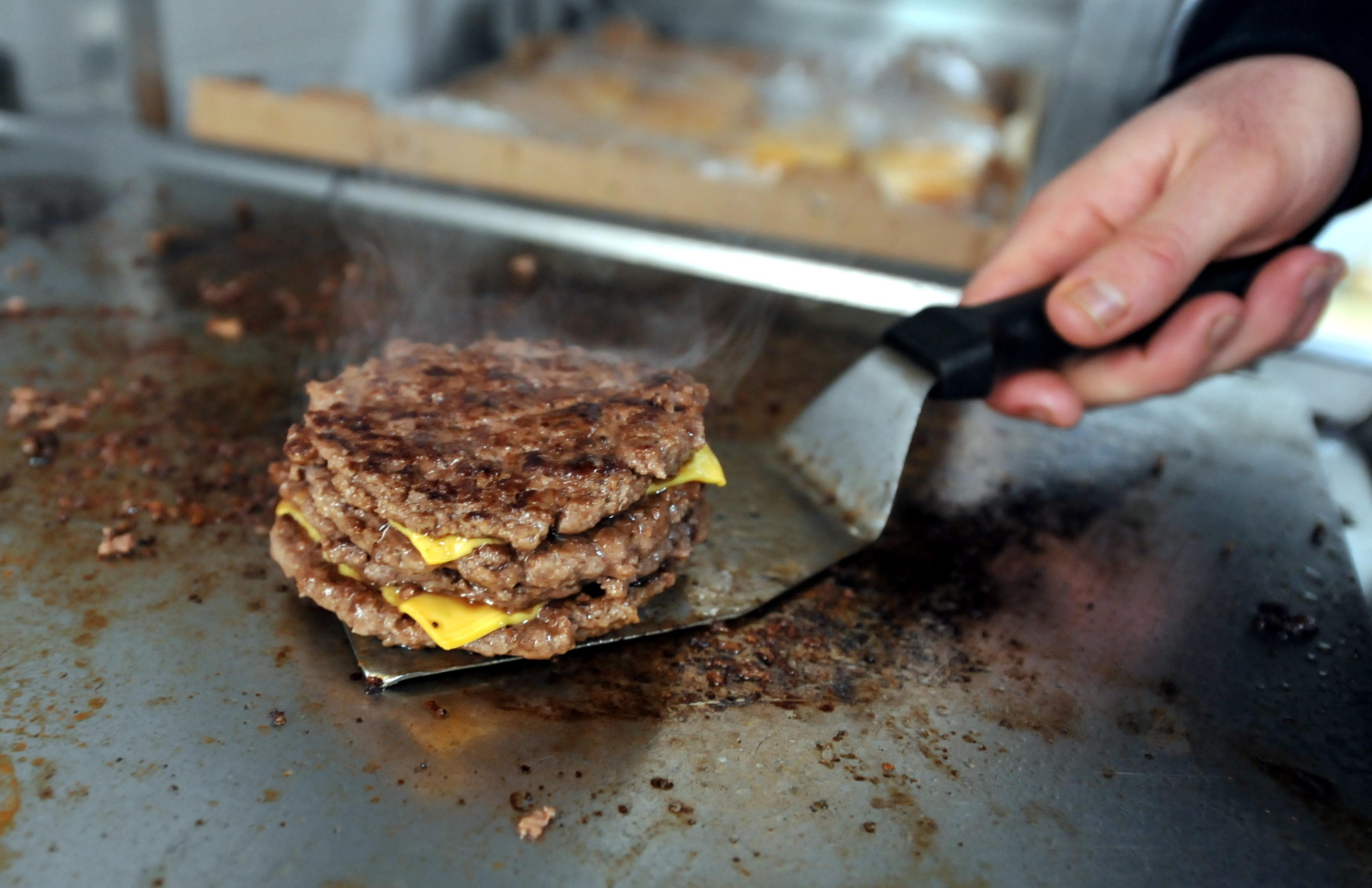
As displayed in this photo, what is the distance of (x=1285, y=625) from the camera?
6.47 ft

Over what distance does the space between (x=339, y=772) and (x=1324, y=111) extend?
2.55 meters

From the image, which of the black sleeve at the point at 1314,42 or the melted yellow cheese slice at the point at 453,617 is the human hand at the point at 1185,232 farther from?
the melted yellow cheese slice at the point at 453,617

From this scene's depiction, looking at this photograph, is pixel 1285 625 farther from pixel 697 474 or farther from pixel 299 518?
pixel 299 518

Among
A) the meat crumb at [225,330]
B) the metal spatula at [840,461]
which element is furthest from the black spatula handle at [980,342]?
the meat crumb at [225,330]

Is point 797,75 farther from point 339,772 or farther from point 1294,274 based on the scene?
point 339,772

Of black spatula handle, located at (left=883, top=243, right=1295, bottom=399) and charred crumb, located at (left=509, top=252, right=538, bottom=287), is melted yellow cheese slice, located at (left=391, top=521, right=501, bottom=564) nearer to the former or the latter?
black spatula handle, located at (left=883, top=243, right=1295, bottom=399)

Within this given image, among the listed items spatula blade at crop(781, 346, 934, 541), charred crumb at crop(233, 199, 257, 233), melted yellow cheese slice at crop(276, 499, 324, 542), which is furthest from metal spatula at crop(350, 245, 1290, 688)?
charred crumb at crop(233, 199, 257, 233)

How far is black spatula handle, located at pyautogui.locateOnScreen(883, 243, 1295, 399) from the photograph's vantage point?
2064 mm

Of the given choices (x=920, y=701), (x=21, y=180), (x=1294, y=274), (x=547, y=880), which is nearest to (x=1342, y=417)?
(x=1294, y=274)

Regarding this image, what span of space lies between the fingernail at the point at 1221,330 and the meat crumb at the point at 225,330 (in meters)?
2.41

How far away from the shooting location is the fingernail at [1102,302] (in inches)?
83.8

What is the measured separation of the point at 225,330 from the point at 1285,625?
2.53m

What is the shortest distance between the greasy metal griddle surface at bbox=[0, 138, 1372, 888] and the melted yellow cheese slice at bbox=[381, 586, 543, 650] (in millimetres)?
83

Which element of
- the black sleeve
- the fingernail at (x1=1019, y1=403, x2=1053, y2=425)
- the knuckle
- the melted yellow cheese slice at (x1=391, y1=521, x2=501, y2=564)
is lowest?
the fingernail at (x1=1019, y1=403, x2=1053, y2=425)
